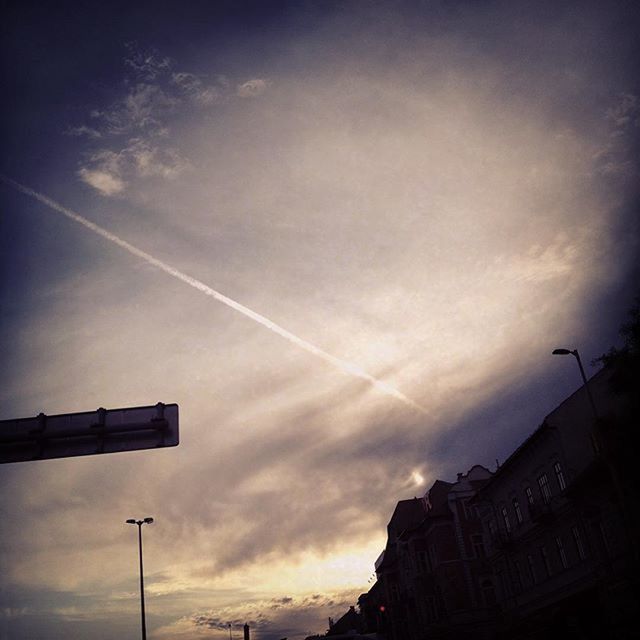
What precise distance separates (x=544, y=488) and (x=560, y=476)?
2.22 metres

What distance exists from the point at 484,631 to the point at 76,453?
46103 millimetres

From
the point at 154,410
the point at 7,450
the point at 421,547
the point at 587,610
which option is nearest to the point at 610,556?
the point at 587,610

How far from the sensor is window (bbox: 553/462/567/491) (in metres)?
29.7

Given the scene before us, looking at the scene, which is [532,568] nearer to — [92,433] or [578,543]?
[578,543]

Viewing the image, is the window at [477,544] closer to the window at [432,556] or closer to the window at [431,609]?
the window at [432,556]

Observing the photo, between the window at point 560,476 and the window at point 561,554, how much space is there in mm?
Result: 3147

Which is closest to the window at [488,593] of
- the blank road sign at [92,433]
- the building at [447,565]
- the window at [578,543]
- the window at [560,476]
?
the building at [447,565]

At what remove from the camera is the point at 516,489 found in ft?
118

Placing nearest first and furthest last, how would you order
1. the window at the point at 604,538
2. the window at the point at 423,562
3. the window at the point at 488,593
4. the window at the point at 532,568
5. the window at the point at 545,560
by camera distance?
the window at the point at 604,538 < the window at the point at 545,560 < the window at the point at 532,568 < the window at the point at 488,593 < the window at the point at 423,562

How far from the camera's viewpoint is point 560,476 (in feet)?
98.7

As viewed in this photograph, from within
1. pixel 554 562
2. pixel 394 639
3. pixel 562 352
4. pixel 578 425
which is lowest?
pixel 394 639

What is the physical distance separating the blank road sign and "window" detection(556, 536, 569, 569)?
25.5m

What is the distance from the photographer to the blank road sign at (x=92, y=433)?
1312cm

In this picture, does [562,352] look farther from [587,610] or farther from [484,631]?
[484,631]
